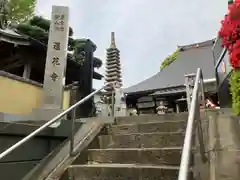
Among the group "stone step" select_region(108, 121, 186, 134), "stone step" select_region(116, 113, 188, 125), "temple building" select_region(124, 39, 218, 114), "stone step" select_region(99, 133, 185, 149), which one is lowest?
"stone step" select_region(99, 133, 185, 149)

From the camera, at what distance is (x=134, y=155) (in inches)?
130

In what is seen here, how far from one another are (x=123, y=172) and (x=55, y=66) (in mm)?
3739

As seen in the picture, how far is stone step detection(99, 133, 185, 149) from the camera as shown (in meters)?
3.59

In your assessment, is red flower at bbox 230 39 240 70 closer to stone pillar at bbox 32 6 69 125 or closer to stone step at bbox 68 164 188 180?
stone step at bbox 68 164 188 180

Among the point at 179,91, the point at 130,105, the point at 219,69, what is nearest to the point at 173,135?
the point at 219,69

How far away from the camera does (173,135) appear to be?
11.8 feet

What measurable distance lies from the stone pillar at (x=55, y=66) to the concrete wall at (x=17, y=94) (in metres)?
0.84

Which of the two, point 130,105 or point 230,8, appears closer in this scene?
point 230,8

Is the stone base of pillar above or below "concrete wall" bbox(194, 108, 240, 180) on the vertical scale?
above

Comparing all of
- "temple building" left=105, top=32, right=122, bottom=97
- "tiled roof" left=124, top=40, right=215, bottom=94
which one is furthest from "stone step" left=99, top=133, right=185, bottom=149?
"temple building" left=105, top=32, right=122, bottom=97

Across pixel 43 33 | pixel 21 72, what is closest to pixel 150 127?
pixel 21 72

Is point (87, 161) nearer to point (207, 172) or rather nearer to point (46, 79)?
point (207, 172)

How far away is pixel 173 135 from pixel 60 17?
430 centimetres

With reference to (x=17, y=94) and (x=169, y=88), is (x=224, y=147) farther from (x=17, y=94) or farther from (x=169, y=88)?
(x=169, y=88)
